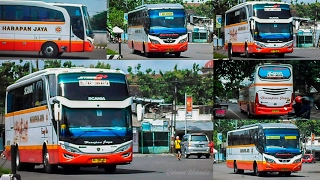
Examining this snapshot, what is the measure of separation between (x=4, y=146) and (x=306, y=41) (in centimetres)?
705

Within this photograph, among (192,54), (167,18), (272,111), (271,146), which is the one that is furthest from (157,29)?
(271,146)

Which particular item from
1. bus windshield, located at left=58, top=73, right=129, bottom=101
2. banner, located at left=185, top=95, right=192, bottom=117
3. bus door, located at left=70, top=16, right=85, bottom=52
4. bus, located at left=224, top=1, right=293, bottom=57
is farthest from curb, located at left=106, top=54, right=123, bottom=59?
bus, located at left=224, top=1, right=293, bottom=57

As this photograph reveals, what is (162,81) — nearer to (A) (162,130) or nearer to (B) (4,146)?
(A) (162,130)

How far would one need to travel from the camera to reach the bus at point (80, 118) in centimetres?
1497

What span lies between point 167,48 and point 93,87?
2.53m

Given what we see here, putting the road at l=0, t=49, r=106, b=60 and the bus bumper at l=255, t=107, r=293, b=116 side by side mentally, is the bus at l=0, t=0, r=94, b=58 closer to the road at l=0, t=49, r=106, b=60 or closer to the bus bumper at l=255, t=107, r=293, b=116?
the road at l=0, t=49, r=106, b=60

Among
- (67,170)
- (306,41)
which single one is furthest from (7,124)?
(306,41)

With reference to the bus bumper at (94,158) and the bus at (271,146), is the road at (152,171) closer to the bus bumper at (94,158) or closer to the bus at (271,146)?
the bus bumper at (94,158)

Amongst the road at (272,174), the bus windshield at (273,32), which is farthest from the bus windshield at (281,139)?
the bus windshield at (273,32)

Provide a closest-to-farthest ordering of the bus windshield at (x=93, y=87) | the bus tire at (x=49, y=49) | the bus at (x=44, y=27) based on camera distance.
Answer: the bus windshield at (x=93, y=87)
the bus at (x=44, y=27)
the bus tire at (x=49, y=49)

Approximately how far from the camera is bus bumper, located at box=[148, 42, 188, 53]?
56.5 ft

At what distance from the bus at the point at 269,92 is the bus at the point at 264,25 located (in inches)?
17.1

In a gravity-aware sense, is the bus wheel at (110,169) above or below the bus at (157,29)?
below

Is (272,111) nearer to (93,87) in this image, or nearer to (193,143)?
(193,143)
